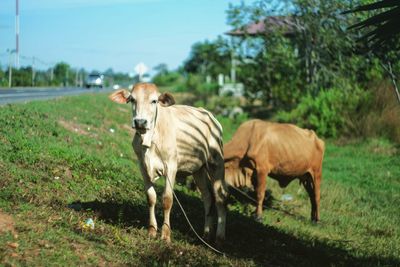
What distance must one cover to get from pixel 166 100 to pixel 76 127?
22.4 ft

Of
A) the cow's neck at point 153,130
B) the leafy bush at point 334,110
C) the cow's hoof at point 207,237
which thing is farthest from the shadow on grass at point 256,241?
the leafy bush at point 334,110

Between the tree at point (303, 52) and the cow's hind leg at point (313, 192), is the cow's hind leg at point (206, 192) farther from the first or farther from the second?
the tree at point (303, 52)

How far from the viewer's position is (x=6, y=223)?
610 cm

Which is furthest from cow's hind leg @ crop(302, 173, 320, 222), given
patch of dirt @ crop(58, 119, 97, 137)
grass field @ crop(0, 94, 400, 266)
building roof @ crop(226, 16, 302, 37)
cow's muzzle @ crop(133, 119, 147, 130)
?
building roof @ crop(226, 16, 302, 37)

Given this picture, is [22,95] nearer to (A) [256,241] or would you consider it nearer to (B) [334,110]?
(B) [334,110]

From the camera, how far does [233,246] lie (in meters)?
7.60

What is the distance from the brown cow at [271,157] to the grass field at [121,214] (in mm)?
600

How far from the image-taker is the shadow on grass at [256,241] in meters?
7.30

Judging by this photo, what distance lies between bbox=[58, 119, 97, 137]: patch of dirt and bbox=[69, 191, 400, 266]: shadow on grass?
4442mm

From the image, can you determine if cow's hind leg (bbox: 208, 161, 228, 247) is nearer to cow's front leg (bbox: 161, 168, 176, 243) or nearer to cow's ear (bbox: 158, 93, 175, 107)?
cow's front leg (bbox: 161, 168, 176, 243)

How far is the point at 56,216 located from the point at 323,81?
775 inches

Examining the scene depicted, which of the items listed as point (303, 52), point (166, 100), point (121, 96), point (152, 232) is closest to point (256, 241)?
point (152, 232)

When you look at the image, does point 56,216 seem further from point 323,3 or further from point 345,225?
point 323,3

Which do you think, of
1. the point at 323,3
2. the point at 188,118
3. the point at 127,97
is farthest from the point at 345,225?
the point at 323,3
